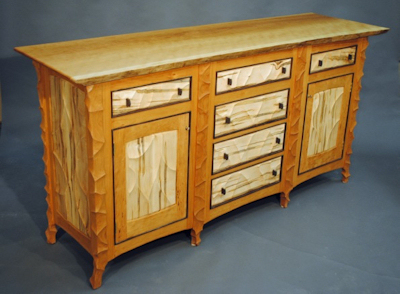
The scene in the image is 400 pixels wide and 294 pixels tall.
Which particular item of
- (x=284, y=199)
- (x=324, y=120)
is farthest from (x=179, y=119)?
(x=324, y=120)

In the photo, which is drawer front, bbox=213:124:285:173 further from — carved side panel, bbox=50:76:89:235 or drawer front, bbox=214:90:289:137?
carved side panel, bbox=50:76:89:235

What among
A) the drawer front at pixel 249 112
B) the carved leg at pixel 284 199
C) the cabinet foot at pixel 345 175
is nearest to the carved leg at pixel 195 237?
the drawer front at pixel 249 112

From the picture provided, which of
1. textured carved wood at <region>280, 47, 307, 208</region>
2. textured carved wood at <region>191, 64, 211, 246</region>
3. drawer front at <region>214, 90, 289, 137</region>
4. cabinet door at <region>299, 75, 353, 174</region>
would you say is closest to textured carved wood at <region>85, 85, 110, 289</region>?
textured carved wood at <region>191, 64, 211, 246</region>

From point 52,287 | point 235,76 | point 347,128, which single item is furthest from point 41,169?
point 347,128

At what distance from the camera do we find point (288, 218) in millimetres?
3760

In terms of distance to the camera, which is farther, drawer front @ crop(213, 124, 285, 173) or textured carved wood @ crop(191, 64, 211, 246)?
drawer front @ crop(213, 124, 285, 173)

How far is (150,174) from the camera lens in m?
3.13

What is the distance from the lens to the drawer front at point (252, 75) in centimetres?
325

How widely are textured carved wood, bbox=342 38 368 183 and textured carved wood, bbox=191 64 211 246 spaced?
3.86 ft

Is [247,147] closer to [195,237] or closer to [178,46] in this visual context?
[195,237]

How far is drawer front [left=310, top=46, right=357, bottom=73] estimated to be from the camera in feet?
12.0

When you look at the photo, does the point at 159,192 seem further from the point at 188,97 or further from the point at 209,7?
the point at 209,7

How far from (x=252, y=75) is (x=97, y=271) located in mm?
1243

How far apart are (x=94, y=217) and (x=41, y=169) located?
1302mm
